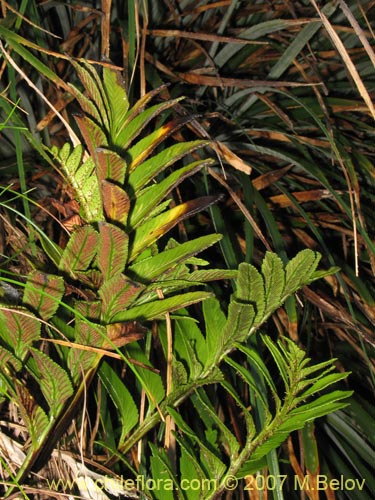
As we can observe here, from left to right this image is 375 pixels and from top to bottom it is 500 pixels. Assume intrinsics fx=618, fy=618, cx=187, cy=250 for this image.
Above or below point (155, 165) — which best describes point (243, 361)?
below

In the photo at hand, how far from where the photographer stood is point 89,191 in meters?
0.54

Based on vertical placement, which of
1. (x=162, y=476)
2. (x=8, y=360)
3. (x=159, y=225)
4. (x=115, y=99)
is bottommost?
(x=162, y=476)

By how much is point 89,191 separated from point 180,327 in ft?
0.51

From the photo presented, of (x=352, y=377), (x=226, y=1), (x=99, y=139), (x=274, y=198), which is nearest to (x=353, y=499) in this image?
(x=352, y=377)

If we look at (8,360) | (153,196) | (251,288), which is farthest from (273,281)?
(8,360)

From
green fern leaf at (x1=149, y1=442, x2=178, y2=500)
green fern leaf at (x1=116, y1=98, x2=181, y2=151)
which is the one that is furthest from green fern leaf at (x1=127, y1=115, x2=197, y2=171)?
green fern leaf at (x1=149, y1=442, x2=178, y2=500)

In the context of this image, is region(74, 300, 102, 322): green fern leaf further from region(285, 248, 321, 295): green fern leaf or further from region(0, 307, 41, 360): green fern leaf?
region(285, 248, 321, 295): green fern leaf

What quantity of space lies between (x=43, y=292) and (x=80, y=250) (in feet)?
0.16

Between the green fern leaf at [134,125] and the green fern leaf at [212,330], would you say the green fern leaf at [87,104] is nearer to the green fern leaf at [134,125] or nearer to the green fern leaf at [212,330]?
the green fern leaf at [134,125]

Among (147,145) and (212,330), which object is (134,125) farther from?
(212,330)

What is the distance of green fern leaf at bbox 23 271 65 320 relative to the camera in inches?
18.8

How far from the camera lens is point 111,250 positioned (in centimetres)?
48

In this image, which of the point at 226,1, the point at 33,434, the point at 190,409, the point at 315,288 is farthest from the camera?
the point at 226,1

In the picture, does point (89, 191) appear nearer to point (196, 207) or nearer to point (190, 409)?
point (196, 207)
